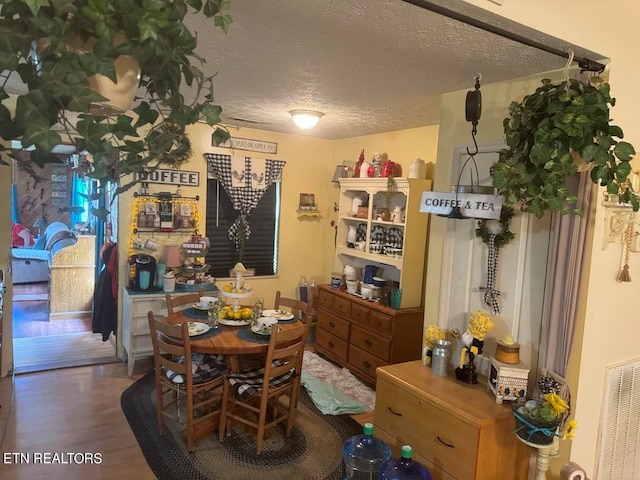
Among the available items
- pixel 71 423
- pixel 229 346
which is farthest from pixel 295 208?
pixel 71 423

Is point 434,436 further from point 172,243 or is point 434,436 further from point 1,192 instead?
point 1,192

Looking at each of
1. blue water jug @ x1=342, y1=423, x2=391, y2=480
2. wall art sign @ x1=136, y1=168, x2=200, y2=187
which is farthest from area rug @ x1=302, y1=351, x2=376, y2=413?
wall art sign @ x1=136, y1=168, x2=200, y2=187

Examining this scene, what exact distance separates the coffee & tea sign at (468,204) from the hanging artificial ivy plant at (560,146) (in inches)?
7.9

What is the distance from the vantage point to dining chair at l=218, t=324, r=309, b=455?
2.87 m

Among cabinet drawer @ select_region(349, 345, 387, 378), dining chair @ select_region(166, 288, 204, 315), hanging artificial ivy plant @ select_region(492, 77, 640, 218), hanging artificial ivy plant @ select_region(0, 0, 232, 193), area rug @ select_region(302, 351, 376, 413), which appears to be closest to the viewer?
hanging artificial ivy plant @ select_region(0, 0, 232, 193)

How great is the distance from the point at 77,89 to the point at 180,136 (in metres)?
0.32

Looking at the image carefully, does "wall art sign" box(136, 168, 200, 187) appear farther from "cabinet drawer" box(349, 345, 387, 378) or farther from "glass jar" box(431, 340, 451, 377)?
"glass jar" box(431, 340, 451, 377)

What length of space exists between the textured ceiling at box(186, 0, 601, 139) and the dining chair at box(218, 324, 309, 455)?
1576 millimetres

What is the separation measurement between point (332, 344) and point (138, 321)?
6.22 ft

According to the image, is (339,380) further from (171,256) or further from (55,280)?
(55,280)

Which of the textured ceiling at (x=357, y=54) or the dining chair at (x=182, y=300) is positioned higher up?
the textured ceiling at (x=357, y=54)

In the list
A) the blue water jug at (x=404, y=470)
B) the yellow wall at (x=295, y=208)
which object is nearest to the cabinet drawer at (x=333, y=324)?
the yellow wall at (x=295, y=208)

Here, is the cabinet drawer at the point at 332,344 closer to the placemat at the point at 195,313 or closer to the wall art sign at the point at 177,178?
the placemat at the point at 195,313

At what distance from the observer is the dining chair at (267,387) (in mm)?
2865
